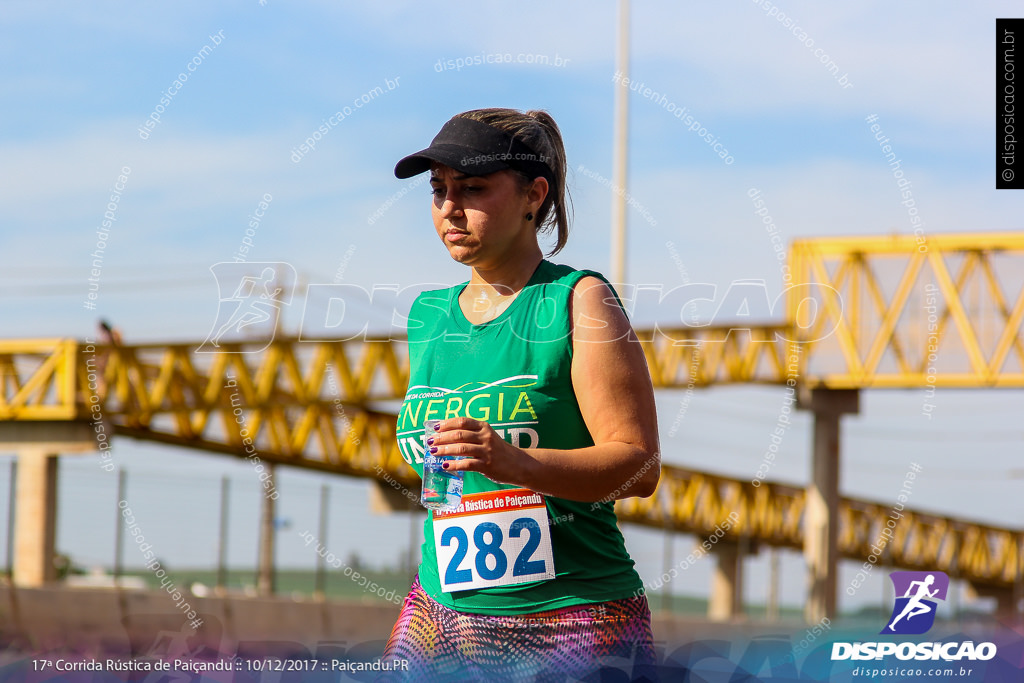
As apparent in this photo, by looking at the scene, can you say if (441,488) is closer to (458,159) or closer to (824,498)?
(458,159)

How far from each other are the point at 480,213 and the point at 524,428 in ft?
1.71

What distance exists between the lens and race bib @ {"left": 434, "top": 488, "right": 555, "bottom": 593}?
3254 mm

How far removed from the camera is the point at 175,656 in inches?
225

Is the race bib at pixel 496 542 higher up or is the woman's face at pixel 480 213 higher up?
the woman's face at pixel 480 213

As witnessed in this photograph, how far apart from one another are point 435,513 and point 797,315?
2709cm

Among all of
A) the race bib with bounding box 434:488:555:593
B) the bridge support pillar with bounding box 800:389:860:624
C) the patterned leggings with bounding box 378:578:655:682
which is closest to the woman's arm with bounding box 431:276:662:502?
the race bib with bounding box 434:488:555:593

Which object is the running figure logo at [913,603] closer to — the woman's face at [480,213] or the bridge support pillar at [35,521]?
the woman's face at [480,213]

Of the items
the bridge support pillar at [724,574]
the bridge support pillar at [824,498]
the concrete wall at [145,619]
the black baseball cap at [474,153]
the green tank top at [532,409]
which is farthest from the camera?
the bridge support pillar at [724,574]

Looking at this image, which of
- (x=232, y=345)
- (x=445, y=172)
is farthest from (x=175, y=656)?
(x=232, y=345)

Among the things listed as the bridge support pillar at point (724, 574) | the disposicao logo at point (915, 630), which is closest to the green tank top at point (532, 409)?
the disposicao logo at point (915, 630)

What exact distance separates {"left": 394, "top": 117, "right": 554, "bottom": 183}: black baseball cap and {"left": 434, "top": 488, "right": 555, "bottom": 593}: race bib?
0.76m

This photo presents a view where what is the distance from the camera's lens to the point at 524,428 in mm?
3166

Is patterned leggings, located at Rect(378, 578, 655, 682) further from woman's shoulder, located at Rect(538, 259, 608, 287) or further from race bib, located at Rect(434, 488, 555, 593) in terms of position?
woman's shoulder, located at Rect(538, 259, 608, 287)

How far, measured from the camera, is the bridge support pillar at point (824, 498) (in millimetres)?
29641
